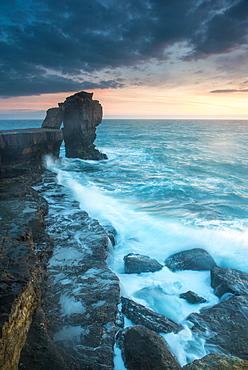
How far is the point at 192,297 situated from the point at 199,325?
2.92ft

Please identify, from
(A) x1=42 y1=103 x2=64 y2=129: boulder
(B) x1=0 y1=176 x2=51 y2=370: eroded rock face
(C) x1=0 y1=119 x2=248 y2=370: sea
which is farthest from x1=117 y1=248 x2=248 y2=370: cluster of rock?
(A) x1=42 y1=103 x2=64 y2=129: boulder

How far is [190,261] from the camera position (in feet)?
22.6

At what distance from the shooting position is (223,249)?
26.1 ft

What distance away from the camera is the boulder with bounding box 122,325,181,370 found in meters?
3.38

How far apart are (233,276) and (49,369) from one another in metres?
5.08

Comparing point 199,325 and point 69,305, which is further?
point 199,325

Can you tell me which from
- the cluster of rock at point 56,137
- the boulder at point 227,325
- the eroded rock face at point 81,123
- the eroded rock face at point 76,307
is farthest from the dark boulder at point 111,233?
the eroded rock face at point 81,123

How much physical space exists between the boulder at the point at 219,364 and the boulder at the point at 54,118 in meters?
20.4

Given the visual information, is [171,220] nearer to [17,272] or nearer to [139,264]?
[139,264]

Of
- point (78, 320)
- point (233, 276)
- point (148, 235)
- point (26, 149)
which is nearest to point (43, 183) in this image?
point (26, 149)

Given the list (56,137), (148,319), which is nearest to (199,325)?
(148,319)

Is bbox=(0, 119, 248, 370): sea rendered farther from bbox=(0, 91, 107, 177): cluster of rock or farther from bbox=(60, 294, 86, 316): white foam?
bbox=(0, 91, 107, 177): cluster of rock

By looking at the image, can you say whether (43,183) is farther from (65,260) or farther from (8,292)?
(8,292)

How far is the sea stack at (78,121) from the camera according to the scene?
829 inches
